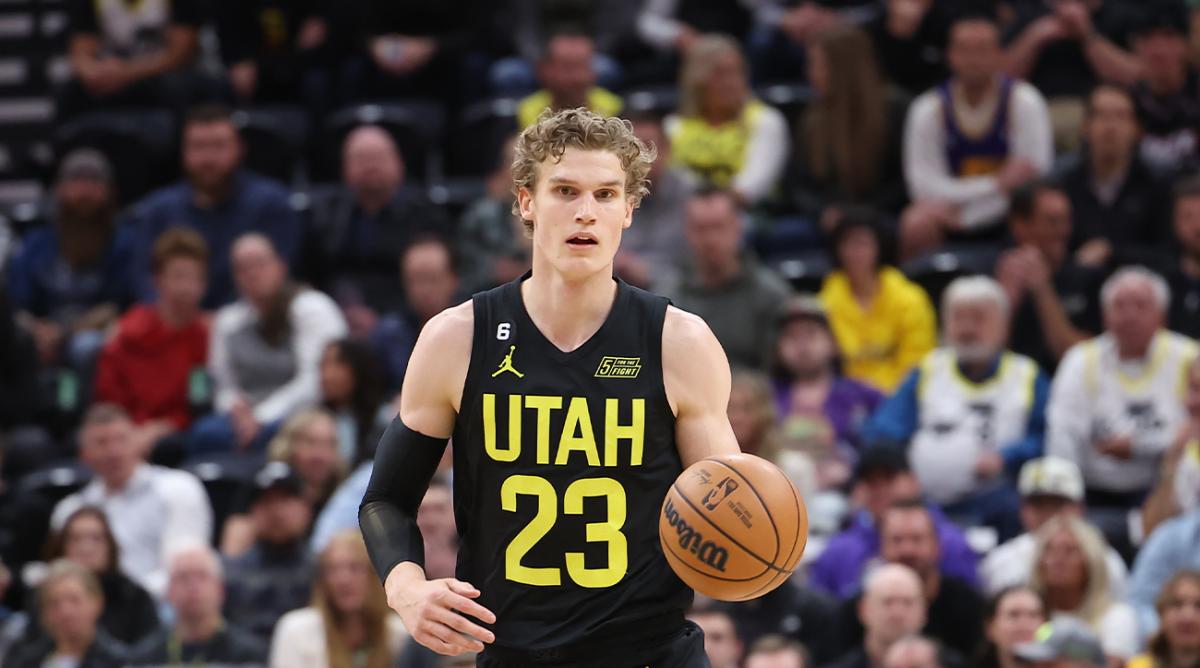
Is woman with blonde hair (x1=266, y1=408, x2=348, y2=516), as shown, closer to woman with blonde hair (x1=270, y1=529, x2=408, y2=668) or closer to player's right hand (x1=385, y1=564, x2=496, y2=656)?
woman with blonde hair (x1=270, y1=529, x2=408, y2=668)

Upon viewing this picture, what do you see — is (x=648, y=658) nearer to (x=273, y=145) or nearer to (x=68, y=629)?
(x=68, y=629)

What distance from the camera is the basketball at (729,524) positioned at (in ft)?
15.8

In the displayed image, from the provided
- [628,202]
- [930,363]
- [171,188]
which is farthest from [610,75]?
[628,202]

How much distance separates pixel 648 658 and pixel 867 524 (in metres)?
4.82

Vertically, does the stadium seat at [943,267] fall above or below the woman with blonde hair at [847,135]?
below

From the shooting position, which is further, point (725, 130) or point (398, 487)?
point (725, 130)

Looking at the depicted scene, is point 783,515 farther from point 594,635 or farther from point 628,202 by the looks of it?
point 628,202

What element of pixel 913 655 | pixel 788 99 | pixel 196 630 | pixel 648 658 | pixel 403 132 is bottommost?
pixel 196 630

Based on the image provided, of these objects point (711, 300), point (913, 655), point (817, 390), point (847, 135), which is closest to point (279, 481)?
point (711, 300)

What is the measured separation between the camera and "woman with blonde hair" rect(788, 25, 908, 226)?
12031 mm

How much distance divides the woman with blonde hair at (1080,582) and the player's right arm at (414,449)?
4.61 metres

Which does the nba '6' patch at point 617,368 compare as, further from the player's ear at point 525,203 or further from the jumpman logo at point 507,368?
the player's ear at point 525,203

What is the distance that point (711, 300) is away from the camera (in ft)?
36.3

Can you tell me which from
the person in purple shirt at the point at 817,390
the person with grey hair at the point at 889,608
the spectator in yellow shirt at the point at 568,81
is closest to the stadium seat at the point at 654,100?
the spectator in yellow shirt at the point at 568,81
